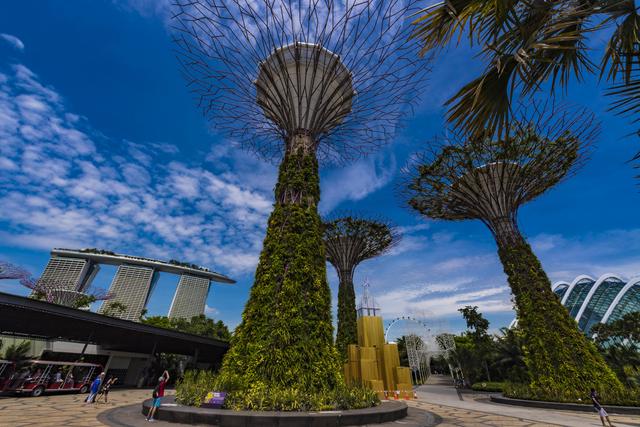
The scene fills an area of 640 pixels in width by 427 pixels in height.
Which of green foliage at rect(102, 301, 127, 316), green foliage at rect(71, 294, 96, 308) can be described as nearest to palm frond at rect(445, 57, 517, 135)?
green foliage at rect(71, 294, 96, 308)

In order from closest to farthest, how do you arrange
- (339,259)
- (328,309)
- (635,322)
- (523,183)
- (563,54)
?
(563,54), (328,309), (523,183), (339,259), (635,322)

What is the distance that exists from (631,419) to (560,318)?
424 cm

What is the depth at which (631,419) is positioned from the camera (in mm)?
9320

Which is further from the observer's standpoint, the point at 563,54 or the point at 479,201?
the point at 479,201

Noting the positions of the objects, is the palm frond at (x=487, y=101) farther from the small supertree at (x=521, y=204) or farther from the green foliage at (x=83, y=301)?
the green foliage at (x=83, y=301)

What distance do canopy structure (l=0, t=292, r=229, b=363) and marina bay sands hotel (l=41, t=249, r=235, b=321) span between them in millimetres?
88357

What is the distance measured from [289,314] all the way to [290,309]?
0.46 ft

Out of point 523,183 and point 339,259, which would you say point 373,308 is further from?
point 523,183

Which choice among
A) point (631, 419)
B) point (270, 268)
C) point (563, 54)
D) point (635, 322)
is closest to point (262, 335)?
point (270, 268)

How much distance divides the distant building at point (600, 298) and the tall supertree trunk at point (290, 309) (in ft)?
182

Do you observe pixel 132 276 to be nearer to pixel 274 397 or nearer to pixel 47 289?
pixel 47 289

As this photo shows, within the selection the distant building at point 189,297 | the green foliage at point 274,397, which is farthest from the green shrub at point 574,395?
the distant building at point 189,297

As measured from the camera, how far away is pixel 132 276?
341ft

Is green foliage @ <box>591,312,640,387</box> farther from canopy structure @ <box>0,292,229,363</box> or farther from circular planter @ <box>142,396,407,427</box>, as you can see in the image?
canopy structure @ <box>0,292,229,363</box>
